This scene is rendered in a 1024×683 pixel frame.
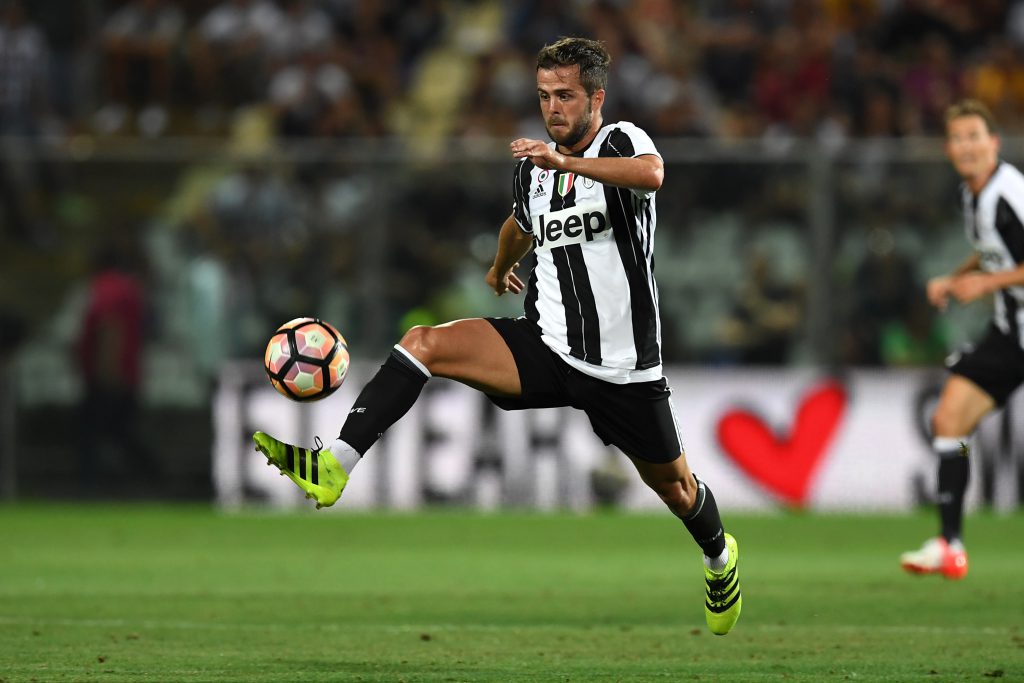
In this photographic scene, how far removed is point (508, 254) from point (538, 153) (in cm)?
131

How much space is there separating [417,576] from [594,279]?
3.98 metres

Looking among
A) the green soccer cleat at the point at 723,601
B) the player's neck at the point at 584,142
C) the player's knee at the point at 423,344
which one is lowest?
the green soccer cleat at the point at 723,601

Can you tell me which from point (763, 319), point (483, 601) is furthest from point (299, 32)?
point (483, 601)

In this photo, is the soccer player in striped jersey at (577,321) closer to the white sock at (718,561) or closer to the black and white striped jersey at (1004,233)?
the white sock at (718,561)

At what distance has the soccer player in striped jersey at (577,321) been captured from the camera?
6598 millimetres

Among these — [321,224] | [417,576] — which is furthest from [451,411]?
[417,576]

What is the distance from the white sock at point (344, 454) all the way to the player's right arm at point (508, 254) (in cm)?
122

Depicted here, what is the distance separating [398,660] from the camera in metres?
6.71

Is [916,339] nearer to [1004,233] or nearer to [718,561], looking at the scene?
[1004,233]

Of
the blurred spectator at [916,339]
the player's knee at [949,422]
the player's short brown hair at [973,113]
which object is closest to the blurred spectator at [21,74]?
the blurred spectator at [916,339]

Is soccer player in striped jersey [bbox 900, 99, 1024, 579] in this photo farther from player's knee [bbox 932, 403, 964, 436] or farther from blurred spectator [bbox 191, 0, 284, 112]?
blurred spectator [bbox 191, 0, 284, 112]

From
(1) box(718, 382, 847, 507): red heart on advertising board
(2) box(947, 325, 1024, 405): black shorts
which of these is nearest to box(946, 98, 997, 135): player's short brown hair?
(2) box(947, 325, 1024, 405): black shorts

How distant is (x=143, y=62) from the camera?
61.6 feet

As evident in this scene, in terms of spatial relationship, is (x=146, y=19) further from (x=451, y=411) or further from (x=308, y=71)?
(x=451, y=411)
